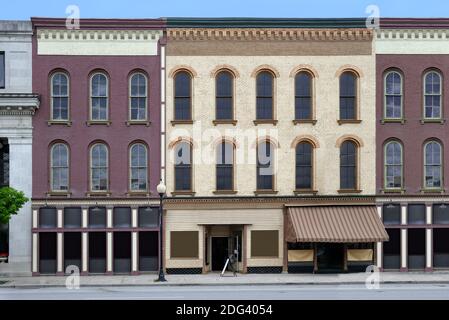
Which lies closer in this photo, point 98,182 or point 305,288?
point 305,288

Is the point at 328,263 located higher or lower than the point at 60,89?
lower

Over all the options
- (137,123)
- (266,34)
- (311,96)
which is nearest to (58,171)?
(137,123)

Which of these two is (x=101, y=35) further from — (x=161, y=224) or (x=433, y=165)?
(x=433, y=165)

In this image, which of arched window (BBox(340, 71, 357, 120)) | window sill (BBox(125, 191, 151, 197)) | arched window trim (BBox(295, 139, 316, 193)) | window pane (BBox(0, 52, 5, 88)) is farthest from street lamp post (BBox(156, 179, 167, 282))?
arched window (BBox(340, 71, 357, 120))

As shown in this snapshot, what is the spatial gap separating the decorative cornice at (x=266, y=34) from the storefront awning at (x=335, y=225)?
8.22m

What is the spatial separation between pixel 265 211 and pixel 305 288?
5735 mm

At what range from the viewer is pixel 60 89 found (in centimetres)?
2961

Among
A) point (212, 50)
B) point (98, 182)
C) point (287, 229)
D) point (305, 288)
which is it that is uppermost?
point (212, 50)

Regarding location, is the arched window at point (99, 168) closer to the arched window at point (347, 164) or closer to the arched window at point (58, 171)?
the arched window at point (58, 171)

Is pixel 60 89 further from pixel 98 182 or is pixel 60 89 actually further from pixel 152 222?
pixel 152 222

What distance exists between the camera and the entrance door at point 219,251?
99.8ft

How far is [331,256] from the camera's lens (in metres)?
30.0

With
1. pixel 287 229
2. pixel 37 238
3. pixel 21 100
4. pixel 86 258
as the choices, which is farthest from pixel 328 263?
pixel 21 100

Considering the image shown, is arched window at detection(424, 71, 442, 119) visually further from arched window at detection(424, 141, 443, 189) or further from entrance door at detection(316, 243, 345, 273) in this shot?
entrance door at detection(316, 243, 345, 273)
